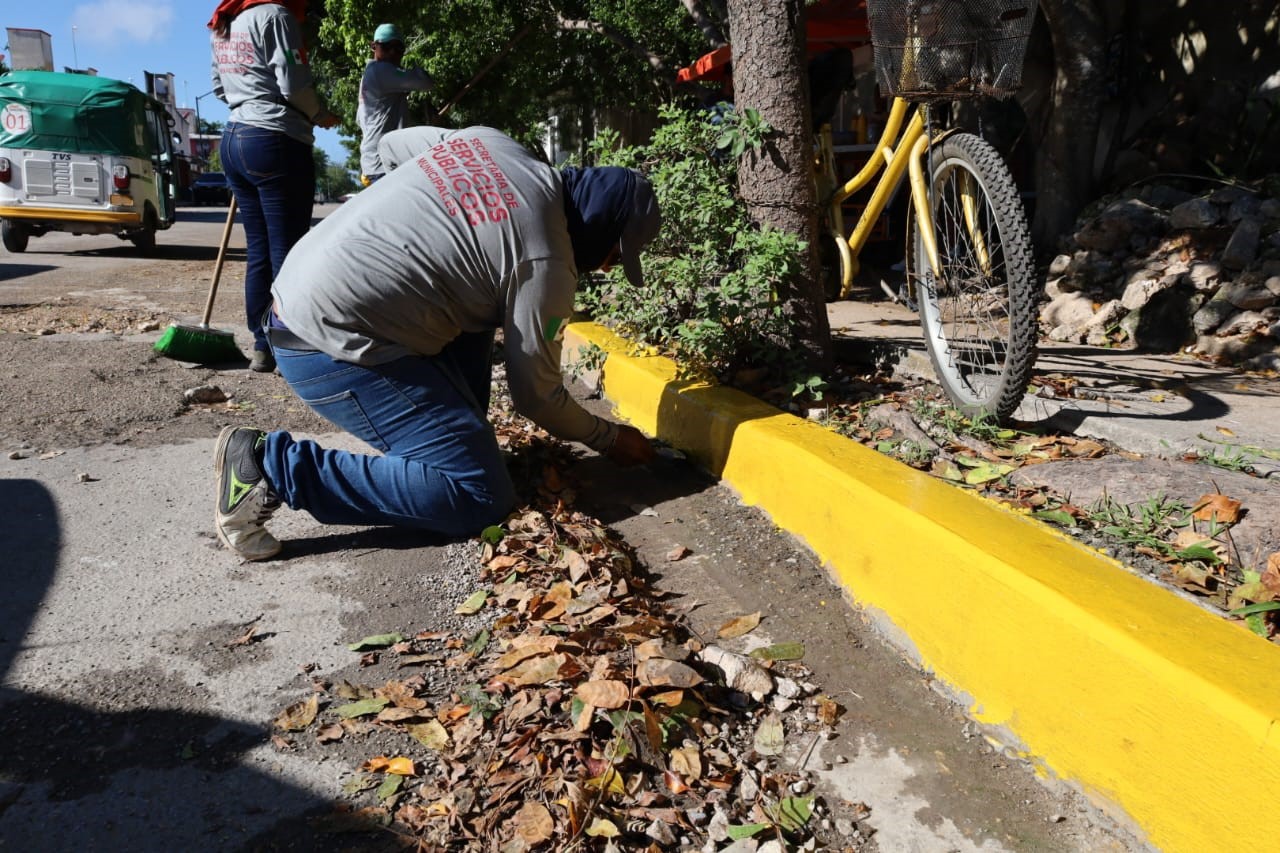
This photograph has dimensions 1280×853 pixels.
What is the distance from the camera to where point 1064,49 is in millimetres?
6938

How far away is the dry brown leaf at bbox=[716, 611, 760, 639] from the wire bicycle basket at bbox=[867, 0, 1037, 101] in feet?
6.38

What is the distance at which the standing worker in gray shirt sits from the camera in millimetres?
6305

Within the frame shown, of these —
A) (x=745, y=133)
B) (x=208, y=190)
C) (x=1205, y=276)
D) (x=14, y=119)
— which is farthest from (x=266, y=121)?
(x=208, y=190)

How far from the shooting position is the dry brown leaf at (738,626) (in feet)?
8.02

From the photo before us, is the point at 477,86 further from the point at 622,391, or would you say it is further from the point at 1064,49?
the point at 622,391

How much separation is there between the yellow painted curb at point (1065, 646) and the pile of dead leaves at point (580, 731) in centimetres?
32

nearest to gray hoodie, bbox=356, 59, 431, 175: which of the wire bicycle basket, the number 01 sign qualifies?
the wire bicycle basket

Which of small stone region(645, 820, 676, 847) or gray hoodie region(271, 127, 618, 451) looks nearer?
small stone region(645, 820, 676, 847)

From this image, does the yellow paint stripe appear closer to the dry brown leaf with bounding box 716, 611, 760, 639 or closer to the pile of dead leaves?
the pile of dead leaves

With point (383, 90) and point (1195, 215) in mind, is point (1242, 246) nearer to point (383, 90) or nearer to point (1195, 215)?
point (1195, 215)

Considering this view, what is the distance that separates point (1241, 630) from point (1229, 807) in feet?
1.32

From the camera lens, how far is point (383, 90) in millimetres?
Result: 6316

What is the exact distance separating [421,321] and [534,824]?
5.22 feet

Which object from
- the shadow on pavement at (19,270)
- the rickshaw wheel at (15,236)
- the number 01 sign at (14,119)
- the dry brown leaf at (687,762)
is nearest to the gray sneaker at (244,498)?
the dry brown leaf at (687,762)
